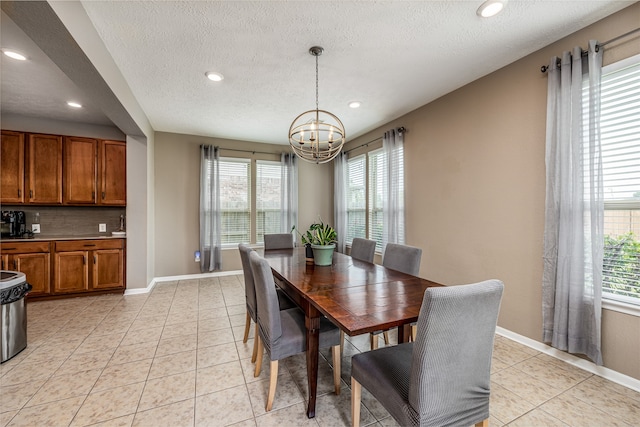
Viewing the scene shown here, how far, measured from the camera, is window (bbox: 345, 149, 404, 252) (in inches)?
184

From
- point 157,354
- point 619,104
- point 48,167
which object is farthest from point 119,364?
point 619,104

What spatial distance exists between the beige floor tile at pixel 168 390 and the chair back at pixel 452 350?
1.66 m

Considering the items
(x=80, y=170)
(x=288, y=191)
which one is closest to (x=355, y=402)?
(x=288, y=191)

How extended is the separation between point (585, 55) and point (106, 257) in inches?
238

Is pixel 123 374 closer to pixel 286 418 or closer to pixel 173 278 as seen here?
pixel 286 418

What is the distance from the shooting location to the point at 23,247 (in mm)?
3596

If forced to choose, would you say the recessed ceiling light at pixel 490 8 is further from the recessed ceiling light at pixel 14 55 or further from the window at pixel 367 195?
the recessed ceiling light at pixel 14 55

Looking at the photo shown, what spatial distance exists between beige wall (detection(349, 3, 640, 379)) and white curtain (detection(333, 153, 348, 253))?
2.02 metres

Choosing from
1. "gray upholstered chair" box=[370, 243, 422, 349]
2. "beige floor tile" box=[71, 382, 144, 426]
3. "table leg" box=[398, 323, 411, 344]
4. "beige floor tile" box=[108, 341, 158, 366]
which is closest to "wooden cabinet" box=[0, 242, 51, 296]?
"beige floor tile" box=[108, 341, 158, 366]

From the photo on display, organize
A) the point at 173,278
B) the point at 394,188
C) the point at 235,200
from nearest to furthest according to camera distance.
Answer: the point at 394,188, the point at 173,278, the point at 235,200

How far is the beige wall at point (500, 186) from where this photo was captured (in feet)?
6.82

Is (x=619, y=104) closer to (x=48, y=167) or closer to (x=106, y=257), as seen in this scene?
(x=106, y=257)

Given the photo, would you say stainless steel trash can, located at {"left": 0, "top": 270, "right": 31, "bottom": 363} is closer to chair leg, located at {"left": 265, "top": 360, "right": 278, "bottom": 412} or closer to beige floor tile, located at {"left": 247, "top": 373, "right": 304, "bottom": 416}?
beige floor tile, located at {"left": 247, "top": 373, "right": 304, "bottom": 416}

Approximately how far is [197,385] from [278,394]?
640 millimetres
